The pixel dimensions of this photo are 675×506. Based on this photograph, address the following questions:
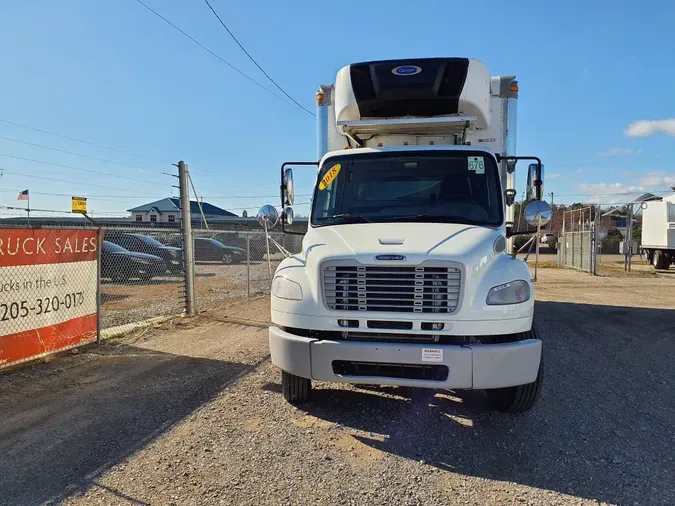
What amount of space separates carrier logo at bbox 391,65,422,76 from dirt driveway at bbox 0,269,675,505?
3434mm

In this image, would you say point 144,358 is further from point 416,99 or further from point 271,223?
point 416,99

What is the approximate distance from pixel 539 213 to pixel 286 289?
2421 millimetres

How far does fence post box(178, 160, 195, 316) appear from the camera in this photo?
8.68 meters

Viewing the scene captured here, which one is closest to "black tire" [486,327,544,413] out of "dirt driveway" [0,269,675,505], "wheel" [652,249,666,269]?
"dirt driveway" [0,269,675,505]

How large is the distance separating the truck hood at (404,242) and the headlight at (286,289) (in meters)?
0.25

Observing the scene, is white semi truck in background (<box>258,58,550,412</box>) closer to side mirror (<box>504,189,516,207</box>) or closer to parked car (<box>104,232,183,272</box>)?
side mirror (<box>504,189,516,207</box>)

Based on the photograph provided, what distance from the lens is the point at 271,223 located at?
17.9ft

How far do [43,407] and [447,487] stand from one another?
12.1ft

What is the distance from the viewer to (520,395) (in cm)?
412

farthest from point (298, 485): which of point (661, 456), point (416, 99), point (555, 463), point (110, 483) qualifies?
point (416, 99)

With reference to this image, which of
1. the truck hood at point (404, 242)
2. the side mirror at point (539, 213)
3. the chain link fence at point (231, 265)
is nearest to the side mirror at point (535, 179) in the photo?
the side mirror at point (539, 213)

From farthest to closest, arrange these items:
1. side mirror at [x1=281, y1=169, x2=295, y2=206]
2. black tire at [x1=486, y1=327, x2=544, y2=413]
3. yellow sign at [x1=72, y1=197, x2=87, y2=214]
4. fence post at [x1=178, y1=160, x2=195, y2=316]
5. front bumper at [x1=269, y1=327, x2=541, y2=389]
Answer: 1. yellow sign at [x1=72, y1=197, x2=87, y2=214]
2. fence post at [x1=178, y1=160, x2=195, y2=316]
3. side mirror at [x1=281, y1=169, x2=295, y2=206]
4. black tire at [x1=486, y1=327, x2=544, y2=413]
5. front bumper at [x1=269, y1=327, x2=541, y2=389]

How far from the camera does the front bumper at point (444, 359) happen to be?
11.9 feet

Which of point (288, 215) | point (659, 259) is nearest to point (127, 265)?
point (288, 215)
